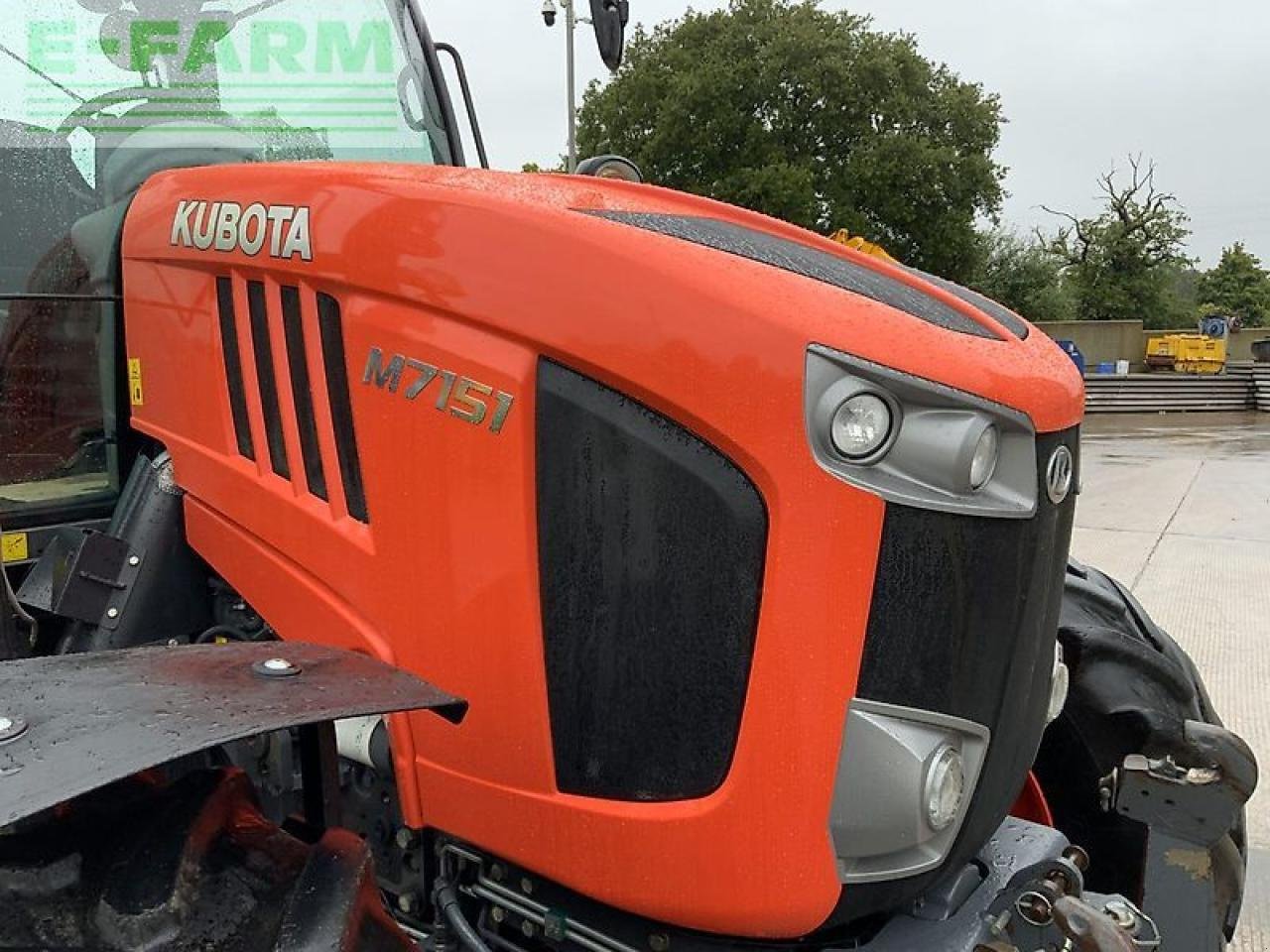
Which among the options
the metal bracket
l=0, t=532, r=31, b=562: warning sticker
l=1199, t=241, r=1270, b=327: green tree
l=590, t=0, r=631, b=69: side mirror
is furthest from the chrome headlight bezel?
l=1199, t=241, r=1270, b=327: green tree

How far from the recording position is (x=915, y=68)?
1093 inches

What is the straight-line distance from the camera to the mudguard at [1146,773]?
6.64 ft

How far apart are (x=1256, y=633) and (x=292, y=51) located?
506cm

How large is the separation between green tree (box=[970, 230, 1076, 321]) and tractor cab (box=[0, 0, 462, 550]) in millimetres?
34098

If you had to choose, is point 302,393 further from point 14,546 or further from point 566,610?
point 14,546

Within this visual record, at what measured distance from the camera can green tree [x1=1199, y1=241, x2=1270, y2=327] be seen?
39.4m

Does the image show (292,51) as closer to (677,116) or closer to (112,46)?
(112,46)

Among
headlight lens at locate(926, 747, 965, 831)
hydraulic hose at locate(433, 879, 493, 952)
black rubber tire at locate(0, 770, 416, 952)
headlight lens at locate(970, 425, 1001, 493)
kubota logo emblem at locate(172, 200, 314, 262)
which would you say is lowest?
hydraulic hose at locate(433, 879, 493, 952)

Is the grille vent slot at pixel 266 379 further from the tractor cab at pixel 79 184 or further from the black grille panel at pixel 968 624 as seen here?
the black grille panel at pixel 968 624

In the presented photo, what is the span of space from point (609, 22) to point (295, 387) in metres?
1.20

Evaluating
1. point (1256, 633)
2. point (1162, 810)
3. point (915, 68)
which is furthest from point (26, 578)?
point (915, 68)

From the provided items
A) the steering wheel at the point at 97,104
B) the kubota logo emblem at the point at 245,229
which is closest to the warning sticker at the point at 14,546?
the kubota logo emblem at the point at 245,229

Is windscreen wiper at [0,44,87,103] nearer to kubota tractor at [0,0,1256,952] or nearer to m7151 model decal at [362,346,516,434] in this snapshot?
kubota tractor at [0,0,1256,952]

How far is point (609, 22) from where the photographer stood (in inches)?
98.1
